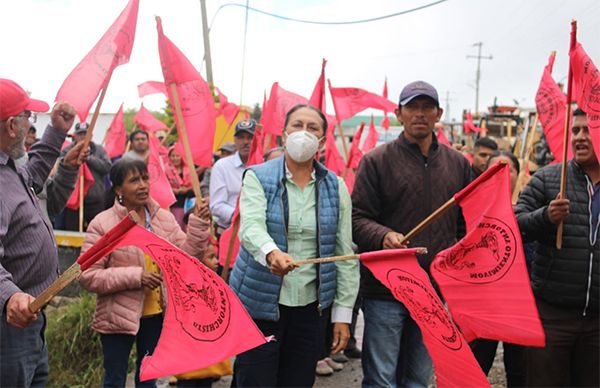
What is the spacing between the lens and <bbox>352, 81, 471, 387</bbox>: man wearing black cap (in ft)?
10.4

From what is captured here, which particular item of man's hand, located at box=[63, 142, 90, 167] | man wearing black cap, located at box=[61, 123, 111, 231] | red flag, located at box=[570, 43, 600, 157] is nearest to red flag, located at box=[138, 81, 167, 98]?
man wearing black cap, located at box=[61, 123, 111, 231]

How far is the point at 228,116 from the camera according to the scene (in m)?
8.63

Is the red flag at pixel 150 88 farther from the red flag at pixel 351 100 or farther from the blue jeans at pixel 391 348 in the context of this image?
the blue jeans at pixel 391 348

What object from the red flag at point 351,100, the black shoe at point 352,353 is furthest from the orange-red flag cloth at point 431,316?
the red flag at point 351,100

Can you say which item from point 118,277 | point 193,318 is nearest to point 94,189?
point 118,277

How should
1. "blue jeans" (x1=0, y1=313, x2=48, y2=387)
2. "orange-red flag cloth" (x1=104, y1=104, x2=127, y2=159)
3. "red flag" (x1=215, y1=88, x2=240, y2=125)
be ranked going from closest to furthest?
"blue jeans" (x1=0, y1=313, x2=48, y2=387)
"orange-red flag cloth" (x1=104, y1=104, x2=127, y2=159)
"red flag" (x1=215, y1=88, x2=240, y2=125)

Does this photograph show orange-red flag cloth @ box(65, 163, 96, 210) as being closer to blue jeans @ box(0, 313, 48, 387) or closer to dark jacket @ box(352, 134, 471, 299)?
blue jeans @ box(0, 313, 48, 387)

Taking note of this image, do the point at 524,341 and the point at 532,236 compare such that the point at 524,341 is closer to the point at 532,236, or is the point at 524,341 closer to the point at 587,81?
the point at 532,236

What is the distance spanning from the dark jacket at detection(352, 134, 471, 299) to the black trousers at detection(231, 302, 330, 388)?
1.48 ft

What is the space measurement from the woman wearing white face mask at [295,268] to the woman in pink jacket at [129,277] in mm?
592

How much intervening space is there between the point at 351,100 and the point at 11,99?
17.3 feet

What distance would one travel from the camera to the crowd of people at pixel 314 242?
2697 mm

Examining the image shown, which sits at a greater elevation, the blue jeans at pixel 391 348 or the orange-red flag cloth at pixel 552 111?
the orange-red flag cloth at pixel 552 111

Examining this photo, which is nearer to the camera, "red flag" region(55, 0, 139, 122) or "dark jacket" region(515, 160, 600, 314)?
"dark jacket" region(515, 160, 600, 314)
